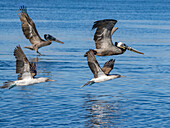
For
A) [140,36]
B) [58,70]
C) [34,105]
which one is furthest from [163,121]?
[140,36]

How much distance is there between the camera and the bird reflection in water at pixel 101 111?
14.2 meters

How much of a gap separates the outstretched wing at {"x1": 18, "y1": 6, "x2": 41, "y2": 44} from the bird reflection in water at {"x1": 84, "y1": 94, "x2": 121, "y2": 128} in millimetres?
8228

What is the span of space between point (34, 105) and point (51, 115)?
149 cm

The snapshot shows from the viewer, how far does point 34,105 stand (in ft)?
53.3

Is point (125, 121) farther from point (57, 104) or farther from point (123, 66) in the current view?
point (123, 66)

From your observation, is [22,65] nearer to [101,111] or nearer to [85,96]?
[101,111]

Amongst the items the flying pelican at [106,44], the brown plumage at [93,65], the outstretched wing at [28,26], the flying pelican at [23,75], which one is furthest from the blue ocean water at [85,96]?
the flying pelican at [106,44]

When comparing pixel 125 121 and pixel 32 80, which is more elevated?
pixel 32 80

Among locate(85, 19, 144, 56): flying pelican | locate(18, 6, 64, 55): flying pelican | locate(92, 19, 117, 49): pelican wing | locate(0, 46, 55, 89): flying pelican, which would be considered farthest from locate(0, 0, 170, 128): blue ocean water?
locate(92, 19, 117, 49): pelican wing

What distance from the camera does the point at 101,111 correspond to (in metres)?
15.6

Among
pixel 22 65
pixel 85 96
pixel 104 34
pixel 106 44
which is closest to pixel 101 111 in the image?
pixel 85 96

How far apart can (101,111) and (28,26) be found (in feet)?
36.4

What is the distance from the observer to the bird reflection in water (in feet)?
46.7

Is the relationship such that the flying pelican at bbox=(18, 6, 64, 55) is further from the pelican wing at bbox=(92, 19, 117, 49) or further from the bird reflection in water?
the bird reflection in water
